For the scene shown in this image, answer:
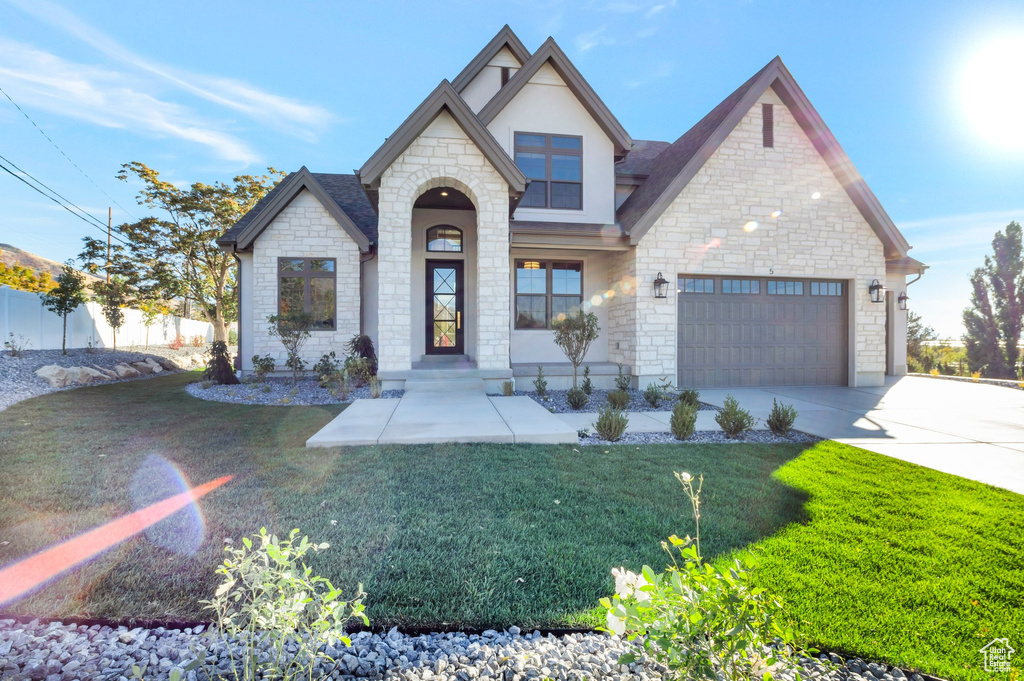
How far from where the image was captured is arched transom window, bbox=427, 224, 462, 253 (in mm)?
10742

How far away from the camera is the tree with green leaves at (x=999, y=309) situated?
629 inches

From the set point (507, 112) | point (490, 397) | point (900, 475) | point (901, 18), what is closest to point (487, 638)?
point (900, 475)

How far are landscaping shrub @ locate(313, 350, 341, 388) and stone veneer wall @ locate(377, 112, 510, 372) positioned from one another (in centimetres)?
136

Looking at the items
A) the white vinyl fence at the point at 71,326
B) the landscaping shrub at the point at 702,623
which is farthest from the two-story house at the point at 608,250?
the landscaping shrub at the point at 702,623

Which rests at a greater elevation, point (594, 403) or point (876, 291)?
point (876, 291)

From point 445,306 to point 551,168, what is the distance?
173 inches

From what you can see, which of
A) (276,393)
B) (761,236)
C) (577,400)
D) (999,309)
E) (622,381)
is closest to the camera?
(577,400)

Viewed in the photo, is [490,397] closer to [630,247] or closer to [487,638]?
[630,247]

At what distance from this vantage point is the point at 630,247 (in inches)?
378

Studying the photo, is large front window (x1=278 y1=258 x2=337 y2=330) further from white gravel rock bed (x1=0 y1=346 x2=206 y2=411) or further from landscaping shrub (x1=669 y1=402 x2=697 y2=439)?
landscaping shrub (x1=669 y1=402 x2=697 y2=439)

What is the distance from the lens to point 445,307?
35.9 feet

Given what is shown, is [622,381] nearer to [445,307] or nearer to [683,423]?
[683,423]

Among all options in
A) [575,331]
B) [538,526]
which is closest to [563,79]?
[575,331]

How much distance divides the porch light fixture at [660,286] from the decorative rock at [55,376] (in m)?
14.4
